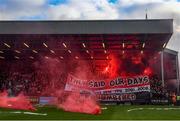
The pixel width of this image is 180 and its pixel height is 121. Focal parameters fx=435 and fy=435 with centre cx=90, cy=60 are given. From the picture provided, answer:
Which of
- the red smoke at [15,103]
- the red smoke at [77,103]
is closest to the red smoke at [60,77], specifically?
the red smoke at [77,103]

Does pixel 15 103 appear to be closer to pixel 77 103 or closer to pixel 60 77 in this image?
pixel 77 103

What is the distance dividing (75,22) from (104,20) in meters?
2.63

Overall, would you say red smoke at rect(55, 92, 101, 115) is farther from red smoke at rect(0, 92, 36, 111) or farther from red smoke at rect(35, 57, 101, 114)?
red smoke at rect(0, 92, 36, 111)

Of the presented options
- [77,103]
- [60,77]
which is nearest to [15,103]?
[77,103]

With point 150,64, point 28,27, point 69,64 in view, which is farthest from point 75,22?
point 150,64

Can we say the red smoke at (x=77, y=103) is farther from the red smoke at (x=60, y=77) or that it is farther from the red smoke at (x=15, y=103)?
the red smoke at (x=15, y=103)

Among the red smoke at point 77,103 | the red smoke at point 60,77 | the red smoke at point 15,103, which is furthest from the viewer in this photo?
the red smoke at point 60,77

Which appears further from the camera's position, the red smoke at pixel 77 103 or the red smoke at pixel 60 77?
the red smoke at pixel 60 77

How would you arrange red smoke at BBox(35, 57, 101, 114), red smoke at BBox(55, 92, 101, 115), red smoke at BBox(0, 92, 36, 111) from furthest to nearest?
red smoke at BBox(35, 57, 101, 114) → red smoke at BBox(0, 92, 36, 111) → red smoke at BBox(55, 92, 101, 115)

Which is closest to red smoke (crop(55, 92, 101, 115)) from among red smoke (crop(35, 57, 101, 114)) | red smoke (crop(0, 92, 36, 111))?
red smoke (crop(35, 57, 101, 114))

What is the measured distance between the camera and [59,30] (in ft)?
130

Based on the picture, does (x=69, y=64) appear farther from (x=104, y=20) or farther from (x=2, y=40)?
(x=104, y=20)

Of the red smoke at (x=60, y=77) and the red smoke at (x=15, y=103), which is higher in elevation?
the red smoke at (x=60, y=77)

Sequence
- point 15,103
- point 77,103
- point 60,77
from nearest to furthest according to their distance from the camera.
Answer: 1. point 77,103
2. point 15,103
3. point 60,77
